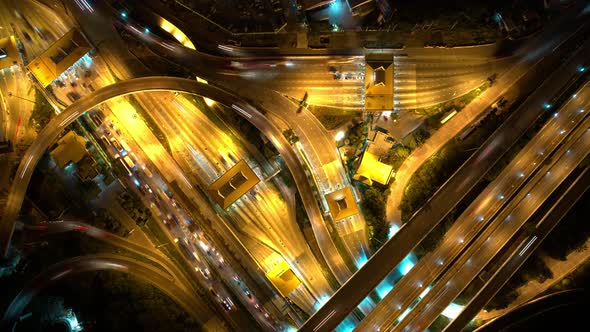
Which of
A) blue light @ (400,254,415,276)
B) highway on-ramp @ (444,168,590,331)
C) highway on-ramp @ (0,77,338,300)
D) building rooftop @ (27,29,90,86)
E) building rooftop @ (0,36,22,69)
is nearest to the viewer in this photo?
highway on-ramp @ (444,168,590,331)

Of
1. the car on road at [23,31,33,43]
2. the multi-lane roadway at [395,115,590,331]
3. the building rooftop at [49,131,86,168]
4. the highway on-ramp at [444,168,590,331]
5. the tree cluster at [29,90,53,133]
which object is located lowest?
the highway on-ramp at [444,168,590,331]

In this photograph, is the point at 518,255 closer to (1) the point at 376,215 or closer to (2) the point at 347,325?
(1) the point at 376,215

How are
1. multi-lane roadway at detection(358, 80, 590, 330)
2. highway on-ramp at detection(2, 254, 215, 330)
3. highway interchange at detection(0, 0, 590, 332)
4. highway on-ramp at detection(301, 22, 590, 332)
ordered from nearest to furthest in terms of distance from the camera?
highway on-ramp at detection(301, 22, 590, 332) < multi-lane roadway at detection(358, 80, 590, 330) < highway interchange at detection(0, 0, 590, 332) < highway on-ramp at detection(2, 254, 215, 330)

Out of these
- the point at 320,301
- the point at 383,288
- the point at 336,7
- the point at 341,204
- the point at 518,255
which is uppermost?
the point at 336,7

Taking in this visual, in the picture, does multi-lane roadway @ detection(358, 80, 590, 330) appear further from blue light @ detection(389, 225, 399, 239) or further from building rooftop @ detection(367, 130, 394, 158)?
building rooftop @ detection(367, 130, 394, 158)

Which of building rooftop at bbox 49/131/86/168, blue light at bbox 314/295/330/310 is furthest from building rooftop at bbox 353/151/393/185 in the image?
building rooftop at bbox 49/131/86/168

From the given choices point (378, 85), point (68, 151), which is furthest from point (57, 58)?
point (378, 85)

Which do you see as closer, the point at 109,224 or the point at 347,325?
the point at 347,325
